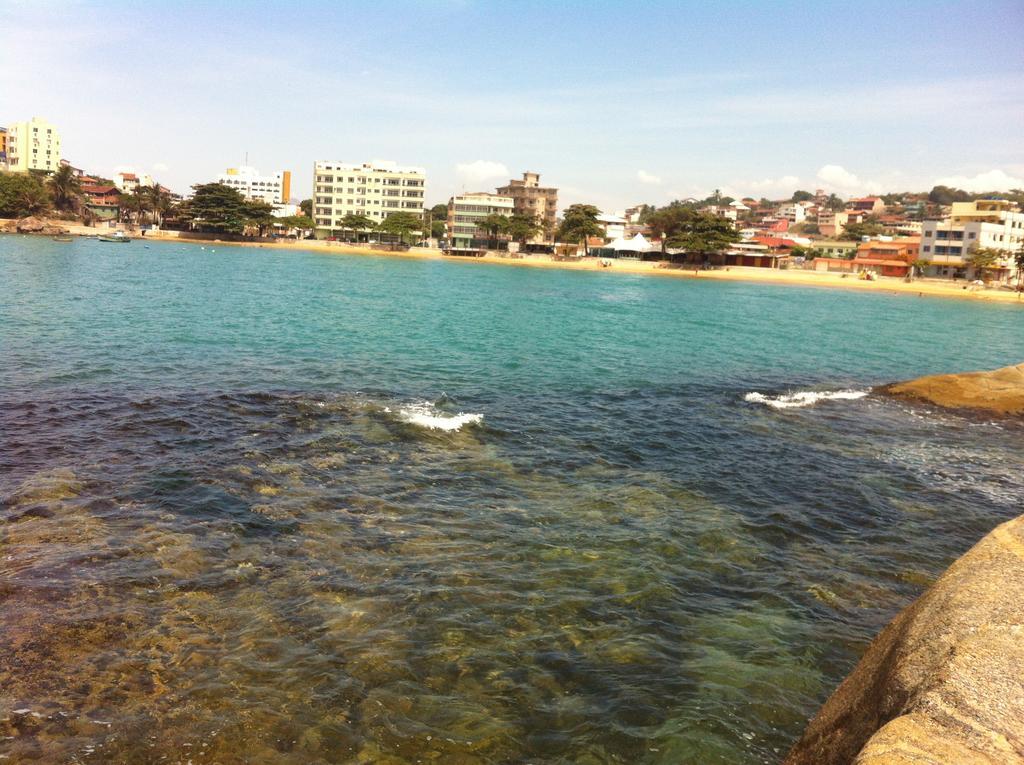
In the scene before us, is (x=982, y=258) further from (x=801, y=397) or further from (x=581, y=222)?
(x=801, y=397)

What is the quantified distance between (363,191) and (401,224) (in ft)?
94.7

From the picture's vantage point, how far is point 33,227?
14912cm

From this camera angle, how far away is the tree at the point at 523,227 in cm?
16088

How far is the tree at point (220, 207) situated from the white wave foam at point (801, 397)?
15582 cm

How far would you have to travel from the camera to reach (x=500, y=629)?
32.2 ft

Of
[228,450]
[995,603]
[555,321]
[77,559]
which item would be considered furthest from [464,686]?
[555,321]

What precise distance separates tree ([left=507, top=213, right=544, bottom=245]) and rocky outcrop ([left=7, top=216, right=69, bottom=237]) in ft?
323

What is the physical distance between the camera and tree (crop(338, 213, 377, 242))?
6575 inches

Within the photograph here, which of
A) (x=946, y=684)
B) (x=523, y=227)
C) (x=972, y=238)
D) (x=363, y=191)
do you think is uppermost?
(x=363, y=191)

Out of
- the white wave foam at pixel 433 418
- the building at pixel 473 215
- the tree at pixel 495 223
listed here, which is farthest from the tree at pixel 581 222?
the white wave foam at pixel 433 418

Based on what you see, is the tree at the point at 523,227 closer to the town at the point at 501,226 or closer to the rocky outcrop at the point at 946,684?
the town at the point at 501,226

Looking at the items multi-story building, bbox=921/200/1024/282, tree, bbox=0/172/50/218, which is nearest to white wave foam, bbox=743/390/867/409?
multi-story building, bbox=921/200/1024/282

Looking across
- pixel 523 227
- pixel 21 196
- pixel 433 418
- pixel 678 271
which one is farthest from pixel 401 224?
pixel 433 418

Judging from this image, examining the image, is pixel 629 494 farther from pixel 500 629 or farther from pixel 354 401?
pixel 354 401
